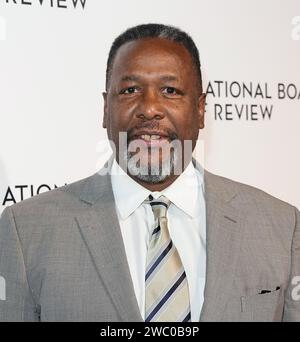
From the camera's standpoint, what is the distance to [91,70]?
58.8 inches

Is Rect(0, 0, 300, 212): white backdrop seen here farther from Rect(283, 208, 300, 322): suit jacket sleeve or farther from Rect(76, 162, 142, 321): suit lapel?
Rect(283, 208, 300, 322): suit jacket sleeve

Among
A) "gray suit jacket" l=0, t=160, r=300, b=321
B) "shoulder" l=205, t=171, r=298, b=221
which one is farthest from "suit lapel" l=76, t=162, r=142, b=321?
"shoulder" l=205, t=171, r=298, b=221

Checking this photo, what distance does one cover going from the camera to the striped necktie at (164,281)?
3.88 ft

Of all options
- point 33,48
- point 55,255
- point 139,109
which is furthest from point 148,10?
point 55,255

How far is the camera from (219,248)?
3.99ft

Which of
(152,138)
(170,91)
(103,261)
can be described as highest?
(170,91)

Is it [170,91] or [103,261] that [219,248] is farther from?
[170,91]

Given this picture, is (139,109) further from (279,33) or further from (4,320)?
(279,33)

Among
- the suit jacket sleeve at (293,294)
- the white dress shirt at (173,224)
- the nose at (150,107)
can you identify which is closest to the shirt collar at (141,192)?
the white dress shirt at (173,224)

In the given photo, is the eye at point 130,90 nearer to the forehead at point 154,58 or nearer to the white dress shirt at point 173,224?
the forehead at point 154,58

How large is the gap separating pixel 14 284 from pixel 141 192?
0.34 meters

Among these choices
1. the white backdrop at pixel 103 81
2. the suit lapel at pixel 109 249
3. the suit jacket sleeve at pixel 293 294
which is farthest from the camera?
the white backdrop at pixel 103 81

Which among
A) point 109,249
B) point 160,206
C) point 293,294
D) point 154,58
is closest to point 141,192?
point 160,206

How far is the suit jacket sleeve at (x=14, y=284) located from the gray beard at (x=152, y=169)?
0.96 feet
